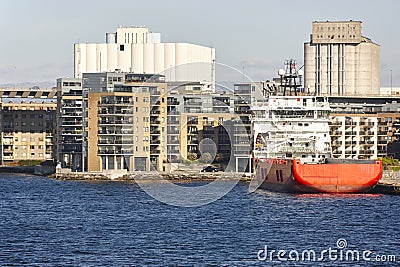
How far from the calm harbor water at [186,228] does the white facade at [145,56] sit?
240 ft

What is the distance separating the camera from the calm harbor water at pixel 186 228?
41000mm

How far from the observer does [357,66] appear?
174000 millimetres

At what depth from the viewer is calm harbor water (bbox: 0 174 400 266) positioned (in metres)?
41.0

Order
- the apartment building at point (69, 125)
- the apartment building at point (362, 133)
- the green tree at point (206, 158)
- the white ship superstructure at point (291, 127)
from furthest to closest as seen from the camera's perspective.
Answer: the apartment building at point (69, 125) → the apartment building at point (362, 133) → the green tree at point (206, 158) → the white ship superstructure at point (291, 127)

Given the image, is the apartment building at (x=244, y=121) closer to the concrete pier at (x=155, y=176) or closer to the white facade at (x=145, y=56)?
→ the concrete pier at (x=155, y=176)

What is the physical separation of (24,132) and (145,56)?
75.5 ft

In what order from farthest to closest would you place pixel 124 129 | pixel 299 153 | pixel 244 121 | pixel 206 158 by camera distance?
pixel 206 158 < pixel 244 121 < pixel 124 129 < pixel 299 153

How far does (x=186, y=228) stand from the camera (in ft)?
167

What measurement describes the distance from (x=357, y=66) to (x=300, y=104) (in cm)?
9154

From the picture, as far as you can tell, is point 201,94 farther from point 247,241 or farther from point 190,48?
point 247,241

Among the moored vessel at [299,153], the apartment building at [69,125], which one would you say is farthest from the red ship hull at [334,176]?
the apartment building at [69,125]

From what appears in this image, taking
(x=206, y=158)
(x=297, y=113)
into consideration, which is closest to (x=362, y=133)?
(x=206, y=158)

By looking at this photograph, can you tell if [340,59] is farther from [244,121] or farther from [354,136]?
[244,121]

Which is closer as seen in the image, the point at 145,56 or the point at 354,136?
the point at 354,136
